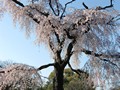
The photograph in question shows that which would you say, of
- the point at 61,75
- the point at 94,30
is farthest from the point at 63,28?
the point at 61,75

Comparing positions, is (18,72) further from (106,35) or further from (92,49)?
(106,35)

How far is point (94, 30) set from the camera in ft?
24.4

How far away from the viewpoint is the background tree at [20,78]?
7117mm

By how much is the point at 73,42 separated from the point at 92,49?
519 millimetres

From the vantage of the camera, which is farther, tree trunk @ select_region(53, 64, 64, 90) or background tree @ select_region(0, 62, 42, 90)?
tree trunk @ select_region(53, 64, 64, 90)

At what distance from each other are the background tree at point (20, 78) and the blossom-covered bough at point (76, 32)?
1.36ft

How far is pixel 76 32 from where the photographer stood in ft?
23.6

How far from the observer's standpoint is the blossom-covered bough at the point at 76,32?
284 inches

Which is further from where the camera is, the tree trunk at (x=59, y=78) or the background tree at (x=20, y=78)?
the tree trunk at (x=59, y=78)

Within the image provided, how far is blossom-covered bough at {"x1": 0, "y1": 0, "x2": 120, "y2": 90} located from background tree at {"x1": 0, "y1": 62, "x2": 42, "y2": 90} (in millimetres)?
415

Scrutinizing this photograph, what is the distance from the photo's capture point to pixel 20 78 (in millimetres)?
7234

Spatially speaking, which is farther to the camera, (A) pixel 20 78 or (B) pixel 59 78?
Result: (B) pixel 59 78

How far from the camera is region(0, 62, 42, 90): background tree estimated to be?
23.4 feet

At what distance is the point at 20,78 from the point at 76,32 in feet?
5.90
